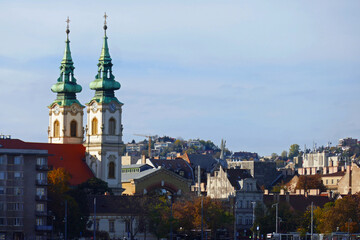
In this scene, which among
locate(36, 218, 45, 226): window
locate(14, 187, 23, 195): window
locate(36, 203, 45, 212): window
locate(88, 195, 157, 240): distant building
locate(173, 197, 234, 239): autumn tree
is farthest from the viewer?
locate(88, 195, 157, 240): distant building

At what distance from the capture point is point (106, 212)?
14112 centimetres

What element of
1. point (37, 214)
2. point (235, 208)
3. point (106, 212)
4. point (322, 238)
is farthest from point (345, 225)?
point (37, 214)

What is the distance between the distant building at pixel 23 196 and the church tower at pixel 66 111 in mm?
44714

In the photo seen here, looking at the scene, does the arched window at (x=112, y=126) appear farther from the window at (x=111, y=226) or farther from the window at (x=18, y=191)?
the window at (x=18, y=191)

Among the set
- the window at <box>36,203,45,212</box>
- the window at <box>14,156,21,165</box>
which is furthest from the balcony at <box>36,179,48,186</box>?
the window at <box>14,156,21,165</box>

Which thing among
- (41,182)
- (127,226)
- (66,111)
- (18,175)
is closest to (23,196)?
(18,175)

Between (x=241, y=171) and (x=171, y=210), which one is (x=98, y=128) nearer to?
(x=241, y=171)

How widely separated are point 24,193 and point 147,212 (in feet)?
72.1

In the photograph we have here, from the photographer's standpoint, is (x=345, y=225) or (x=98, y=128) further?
(x=98, y=128)

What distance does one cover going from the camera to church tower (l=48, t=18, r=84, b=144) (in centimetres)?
17100

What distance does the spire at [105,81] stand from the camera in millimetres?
168125

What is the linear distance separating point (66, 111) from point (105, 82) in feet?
26.6

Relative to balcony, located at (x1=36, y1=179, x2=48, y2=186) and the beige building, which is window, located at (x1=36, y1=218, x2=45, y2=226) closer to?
balcony, located at (x1=36, y1=179, x2=48, y2=186)

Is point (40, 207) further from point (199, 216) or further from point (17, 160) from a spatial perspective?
point (199, 216)
